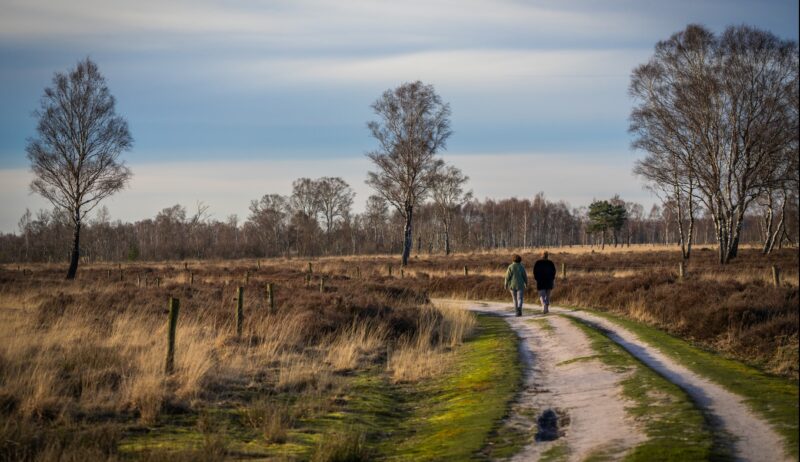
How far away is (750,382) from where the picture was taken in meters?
9.22

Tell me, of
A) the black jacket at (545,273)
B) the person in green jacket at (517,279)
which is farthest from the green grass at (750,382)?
the person in green jacket at (517,279)

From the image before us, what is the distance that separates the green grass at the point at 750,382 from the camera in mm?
5812

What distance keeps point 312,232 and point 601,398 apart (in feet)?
312

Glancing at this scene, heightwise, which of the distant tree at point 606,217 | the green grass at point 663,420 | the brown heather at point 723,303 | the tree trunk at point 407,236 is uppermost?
the distant tree at point 606,217

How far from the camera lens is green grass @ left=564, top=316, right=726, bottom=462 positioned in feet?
20.6

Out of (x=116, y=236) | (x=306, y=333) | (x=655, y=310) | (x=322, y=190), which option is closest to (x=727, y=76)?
(x=655, y=310)

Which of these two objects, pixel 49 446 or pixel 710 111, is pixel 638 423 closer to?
pixel 49 446

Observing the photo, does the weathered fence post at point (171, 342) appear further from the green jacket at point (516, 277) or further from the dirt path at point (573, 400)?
the green jacket at point (516, 277)

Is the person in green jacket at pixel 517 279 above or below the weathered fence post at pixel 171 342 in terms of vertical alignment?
above

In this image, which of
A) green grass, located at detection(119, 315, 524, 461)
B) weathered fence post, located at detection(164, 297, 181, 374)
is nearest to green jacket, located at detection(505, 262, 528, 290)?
green grass, located at detection(119, 315, 524, 461)

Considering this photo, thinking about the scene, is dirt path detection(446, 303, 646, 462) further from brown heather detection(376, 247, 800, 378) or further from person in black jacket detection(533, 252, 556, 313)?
person in black jacket detection(533, 252, 556, 313)

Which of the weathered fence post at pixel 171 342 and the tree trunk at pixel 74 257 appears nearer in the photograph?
the weathered fence post at pixel 171 342

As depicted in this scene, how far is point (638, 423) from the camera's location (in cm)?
771

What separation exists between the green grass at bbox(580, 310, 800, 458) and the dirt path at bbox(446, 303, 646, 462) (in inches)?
54.6
